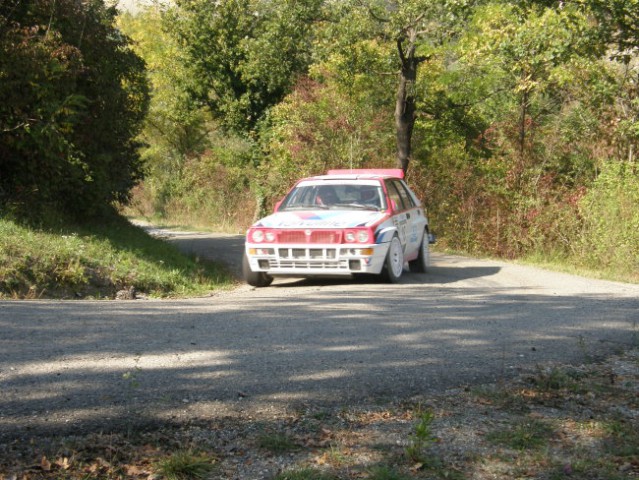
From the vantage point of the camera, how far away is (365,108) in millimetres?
24750

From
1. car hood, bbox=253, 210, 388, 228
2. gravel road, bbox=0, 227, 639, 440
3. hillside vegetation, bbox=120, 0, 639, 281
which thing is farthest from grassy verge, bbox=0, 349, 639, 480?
hillside vegetation, bbox=120, 0, 639, 281

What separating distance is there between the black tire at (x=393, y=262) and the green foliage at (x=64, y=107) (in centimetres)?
548

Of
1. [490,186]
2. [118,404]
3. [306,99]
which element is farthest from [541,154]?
[118,404]

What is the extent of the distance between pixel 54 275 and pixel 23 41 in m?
4.18

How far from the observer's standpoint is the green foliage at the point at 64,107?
14.0m

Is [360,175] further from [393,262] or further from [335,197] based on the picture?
[393,262]

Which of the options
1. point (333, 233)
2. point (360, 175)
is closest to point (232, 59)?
point (360, 175)

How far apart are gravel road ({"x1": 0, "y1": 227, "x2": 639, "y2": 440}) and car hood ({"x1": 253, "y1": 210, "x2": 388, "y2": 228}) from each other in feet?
5.83

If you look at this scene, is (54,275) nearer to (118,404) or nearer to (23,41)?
(23,41)

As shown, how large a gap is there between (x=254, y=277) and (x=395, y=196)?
2795 mm

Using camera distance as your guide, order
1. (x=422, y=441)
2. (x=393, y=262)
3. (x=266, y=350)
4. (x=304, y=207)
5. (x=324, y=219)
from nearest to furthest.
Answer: (x=422, y=441), (x=266, y=350), (x=324, y=219), (x=393, y=262), (x=304, y=207)

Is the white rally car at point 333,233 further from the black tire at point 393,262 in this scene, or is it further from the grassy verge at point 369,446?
the grassy verge at point 369,446

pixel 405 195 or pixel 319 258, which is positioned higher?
pixel 405 195

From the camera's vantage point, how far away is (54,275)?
1221 centimetres
